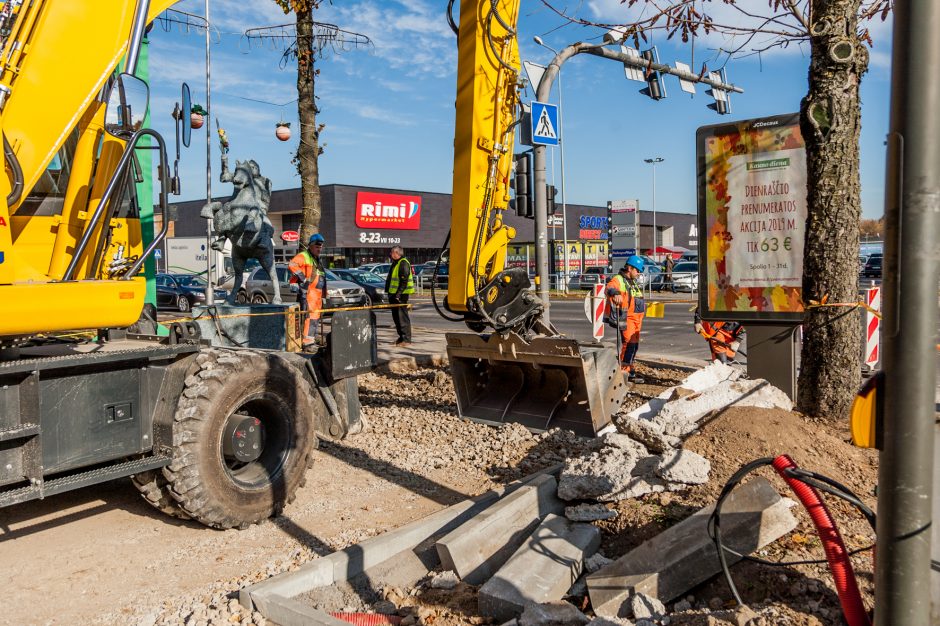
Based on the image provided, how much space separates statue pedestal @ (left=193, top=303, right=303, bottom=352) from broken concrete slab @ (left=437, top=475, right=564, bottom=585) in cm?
586

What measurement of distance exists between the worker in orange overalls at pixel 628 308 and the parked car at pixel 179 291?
21.4m

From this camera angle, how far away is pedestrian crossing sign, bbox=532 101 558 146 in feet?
30.6

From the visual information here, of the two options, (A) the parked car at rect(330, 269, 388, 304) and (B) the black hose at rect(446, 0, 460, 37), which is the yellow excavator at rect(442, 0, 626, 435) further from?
(A) the parked car at rect(330, 269, 388, 304)

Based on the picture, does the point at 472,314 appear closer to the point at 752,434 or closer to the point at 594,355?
the point at 594,355

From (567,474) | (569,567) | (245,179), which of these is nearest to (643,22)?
(567,474)

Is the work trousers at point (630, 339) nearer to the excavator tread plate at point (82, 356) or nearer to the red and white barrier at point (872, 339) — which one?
the red and white barrier at point (872, 339)

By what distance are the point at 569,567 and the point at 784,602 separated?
111 centimetres

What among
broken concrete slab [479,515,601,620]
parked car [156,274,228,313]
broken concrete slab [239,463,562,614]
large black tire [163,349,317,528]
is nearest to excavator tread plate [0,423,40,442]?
large black tire [163,349,317,528]

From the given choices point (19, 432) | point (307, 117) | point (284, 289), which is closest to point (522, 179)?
point (19, 432)

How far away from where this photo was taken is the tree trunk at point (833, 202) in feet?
20.3

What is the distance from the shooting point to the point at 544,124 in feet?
31.3

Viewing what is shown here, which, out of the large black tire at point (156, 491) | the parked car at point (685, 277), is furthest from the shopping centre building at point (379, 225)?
the large black tire at point (156, 491)

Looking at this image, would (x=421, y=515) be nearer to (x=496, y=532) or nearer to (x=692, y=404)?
(x=496, y=532)

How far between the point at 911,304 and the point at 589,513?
2.88 meters
